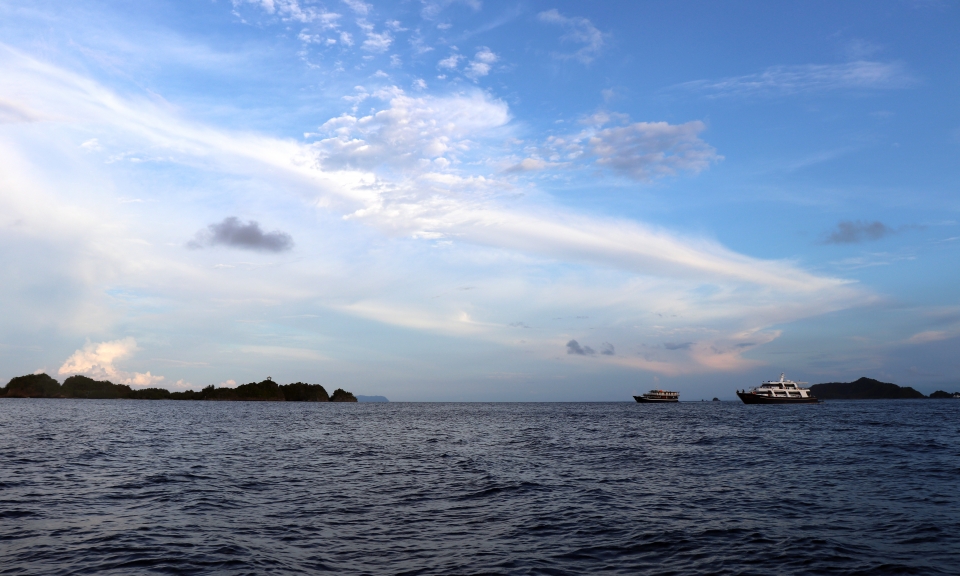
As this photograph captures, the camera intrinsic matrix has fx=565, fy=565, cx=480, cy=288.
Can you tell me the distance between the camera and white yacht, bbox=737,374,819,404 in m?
182

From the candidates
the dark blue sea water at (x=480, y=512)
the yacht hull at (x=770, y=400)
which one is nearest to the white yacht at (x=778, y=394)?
the yacht hull at (x=770, y=400)

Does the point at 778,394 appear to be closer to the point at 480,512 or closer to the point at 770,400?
the point at 770,400

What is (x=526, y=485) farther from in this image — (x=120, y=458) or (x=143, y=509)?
(x=120, y=458)

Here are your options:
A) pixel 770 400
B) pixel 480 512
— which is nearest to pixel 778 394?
pixel 770 400

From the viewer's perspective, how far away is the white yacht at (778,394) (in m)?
182

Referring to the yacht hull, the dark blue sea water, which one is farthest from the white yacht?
the dark blue sea water

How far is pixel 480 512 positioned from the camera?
24359 mm

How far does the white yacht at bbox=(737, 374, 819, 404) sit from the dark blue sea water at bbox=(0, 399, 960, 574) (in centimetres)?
14775

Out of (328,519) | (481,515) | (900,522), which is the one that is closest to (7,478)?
(328,519)

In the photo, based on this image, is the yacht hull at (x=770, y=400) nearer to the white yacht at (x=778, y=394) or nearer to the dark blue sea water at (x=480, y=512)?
the white yacht at (x=778, y=394)

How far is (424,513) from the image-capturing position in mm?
23969

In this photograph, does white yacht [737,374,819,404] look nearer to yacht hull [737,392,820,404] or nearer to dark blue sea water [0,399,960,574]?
yacht hull [737,392,820,404]

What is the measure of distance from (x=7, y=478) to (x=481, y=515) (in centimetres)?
2731

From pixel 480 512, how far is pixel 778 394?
18800 centimetres
